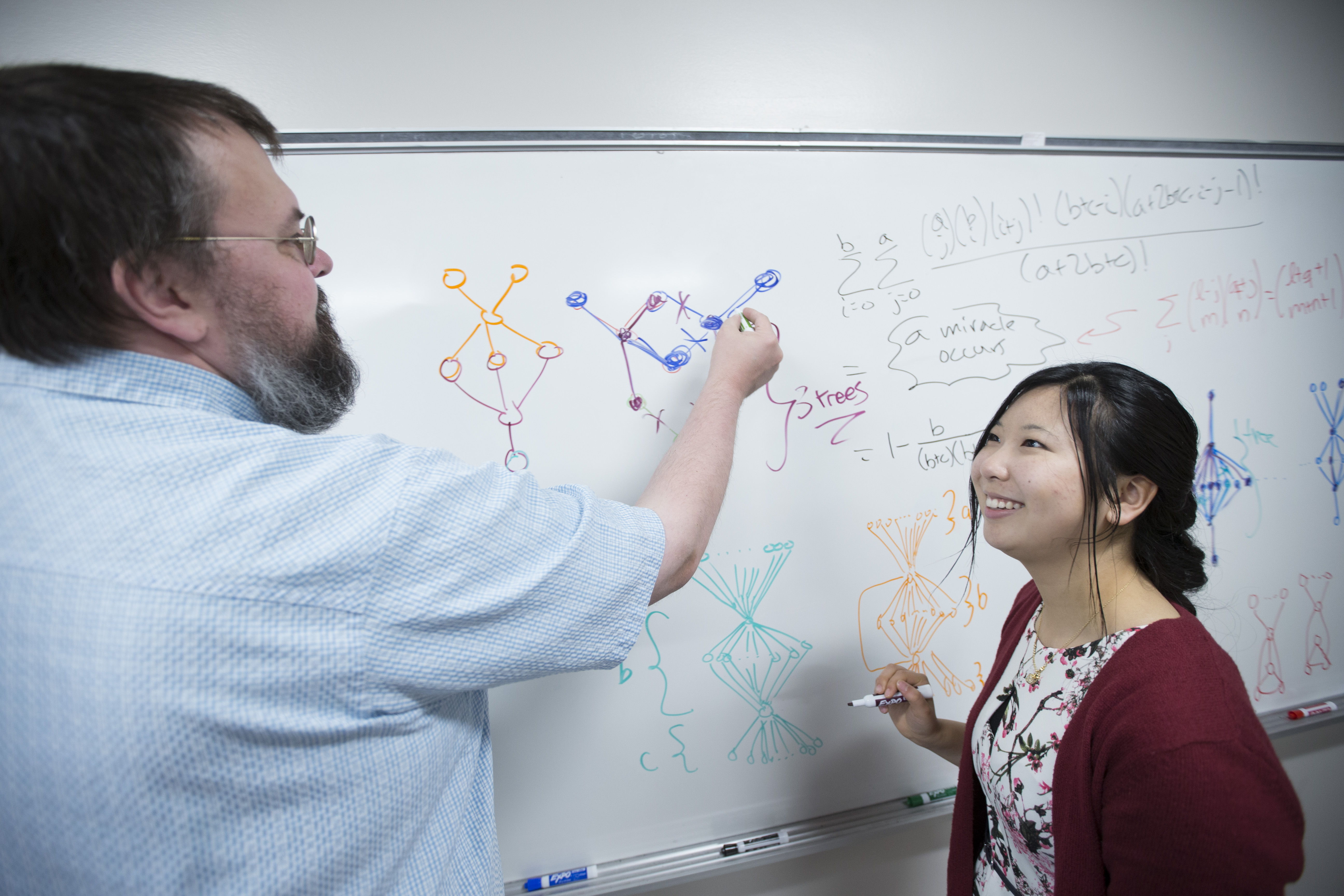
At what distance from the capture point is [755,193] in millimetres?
1026

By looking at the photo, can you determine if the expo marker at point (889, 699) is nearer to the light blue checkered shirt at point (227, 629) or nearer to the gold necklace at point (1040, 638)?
the gold necklace at point (1040, 638)

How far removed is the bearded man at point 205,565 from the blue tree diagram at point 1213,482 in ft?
4.55

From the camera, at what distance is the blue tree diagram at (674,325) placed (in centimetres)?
99

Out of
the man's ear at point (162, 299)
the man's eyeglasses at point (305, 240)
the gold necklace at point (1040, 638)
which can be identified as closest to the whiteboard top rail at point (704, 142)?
→ the man's eyeglasses at point (305, 240)

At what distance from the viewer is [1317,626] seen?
1.37 metres

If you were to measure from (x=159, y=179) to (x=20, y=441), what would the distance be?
249 millimetres

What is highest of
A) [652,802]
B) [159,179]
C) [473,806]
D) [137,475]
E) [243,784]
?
[159,179]

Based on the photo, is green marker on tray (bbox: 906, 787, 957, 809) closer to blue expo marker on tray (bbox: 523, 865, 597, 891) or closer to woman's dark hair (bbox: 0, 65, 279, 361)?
blue expo marker on tray (bbox: 523, 865, 597, 891)

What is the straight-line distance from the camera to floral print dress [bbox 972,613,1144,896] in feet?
2.47

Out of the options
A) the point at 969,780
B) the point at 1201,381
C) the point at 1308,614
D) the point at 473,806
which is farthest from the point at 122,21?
the point at 1308,614

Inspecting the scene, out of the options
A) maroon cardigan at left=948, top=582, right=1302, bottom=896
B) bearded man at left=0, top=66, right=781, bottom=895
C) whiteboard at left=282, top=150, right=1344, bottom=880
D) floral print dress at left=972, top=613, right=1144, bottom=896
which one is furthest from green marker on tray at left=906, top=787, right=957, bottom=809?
bearded man at left=0, top=66, right=781, bottom=895

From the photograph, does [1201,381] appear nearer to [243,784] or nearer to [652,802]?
[652,802]

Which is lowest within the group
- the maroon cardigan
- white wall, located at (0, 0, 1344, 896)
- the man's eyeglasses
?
the maroon cardigan

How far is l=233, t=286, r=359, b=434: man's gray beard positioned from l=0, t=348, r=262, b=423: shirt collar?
0.16 feet
